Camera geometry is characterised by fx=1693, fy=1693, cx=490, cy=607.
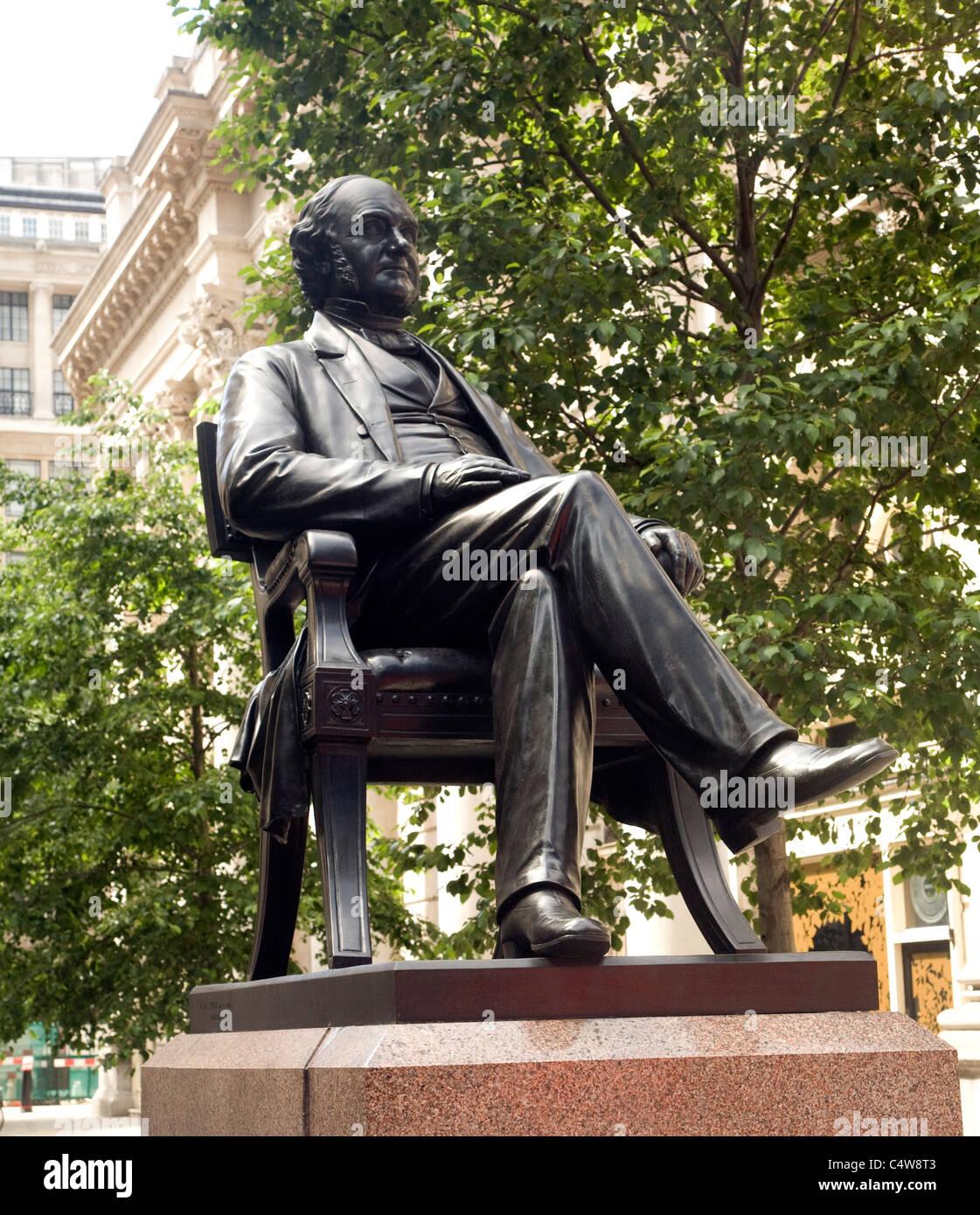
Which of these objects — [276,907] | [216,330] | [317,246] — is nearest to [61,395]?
[216,330]

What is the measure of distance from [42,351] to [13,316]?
2255 millimetres

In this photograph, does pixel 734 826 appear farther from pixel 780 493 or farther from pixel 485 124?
pixel 485 124

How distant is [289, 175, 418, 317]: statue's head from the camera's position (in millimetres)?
5473

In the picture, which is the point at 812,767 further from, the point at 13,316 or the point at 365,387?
the point at 13,316

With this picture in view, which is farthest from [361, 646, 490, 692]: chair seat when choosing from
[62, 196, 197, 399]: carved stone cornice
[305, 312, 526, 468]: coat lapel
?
[62, 196, 197, 399]: carved stone cornice

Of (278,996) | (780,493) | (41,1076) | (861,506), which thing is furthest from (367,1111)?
(41,1076)

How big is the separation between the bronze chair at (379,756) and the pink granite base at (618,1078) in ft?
1.65

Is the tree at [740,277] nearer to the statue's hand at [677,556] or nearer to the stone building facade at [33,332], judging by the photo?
the statue's hand at [677,556]

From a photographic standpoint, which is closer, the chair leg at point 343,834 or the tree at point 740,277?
the chair leg at point 343,834

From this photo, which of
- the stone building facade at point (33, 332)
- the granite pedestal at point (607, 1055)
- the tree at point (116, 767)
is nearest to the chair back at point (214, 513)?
the granite pedestal at point (607, 1055)

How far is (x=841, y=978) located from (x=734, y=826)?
18.0 inches

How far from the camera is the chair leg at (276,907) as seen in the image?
16.6 feet

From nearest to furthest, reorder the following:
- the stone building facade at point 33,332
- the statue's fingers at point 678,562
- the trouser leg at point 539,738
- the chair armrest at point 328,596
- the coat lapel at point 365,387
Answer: the trouser leg at point 539,738, the chair armrest at point 328,596, the statue's fingers at point 678,562, the coat lapel at point 365,387, the stone building facade at point 33,332

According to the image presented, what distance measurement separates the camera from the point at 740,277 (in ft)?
36.0
